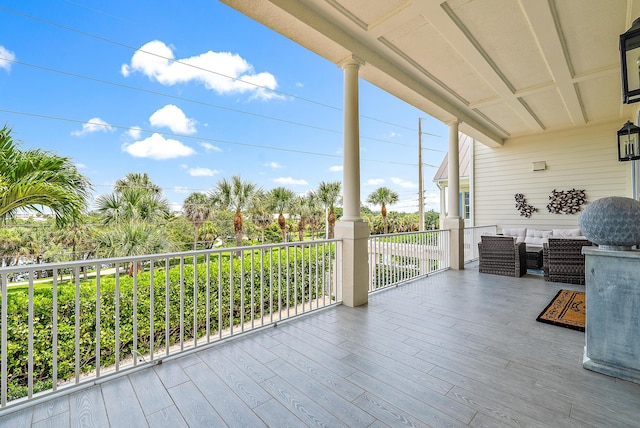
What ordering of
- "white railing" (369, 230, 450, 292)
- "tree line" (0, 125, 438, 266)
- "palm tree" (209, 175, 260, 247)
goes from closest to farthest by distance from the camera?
"tree line" (0, 125, 438, 266)
"white railing" (369, 230, 450, 292)
"palm tree" (209, 175, 260, 247)

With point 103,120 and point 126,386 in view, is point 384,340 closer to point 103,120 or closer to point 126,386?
point 126,386

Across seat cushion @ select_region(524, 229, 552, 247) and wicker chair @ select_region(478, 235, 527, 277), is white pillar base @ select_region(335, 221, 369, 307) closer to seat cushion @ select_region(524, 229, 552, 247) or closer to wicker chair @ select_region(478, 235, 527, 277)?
wicker chair @ select_region(478, 235, 527, 277)

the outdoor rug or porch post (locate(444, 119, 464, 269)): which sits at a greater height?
porch post (locate(444, 119, 464, 269))

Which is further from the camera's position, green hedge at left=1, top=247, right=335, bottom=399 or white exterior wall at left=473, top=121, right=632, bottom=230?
white exterior wall at left=473, top=121, right=632, bottom=230

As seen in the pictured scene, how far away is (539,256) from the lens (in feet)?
17.5

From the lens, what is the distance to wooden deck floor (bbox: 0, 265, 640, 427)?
1486mm

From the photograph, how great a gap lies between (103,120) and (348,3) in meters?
29.5


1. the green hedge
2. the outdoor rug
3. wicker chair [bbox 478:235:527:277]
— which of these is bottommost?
the green hedge

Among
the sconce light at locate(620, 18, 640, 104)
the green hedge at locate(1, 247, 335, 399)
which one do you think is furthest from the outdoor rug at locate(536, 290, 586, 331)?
the green hedge at locate(1, 247, 335, 399)

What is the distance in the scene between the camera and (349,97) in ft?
11.0

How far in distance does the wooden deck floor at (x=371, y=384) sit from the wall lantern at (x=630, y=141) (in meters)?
2.66

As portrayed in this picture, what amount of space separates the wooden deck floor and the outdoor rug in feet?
0.48

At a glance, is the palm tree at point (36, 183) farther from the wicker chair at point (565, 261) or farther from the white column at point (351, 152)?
the wicker chair at point (565, 261)

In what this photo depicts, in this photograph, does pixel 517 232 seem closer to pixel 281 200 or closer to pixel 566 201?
pixel 566 201
